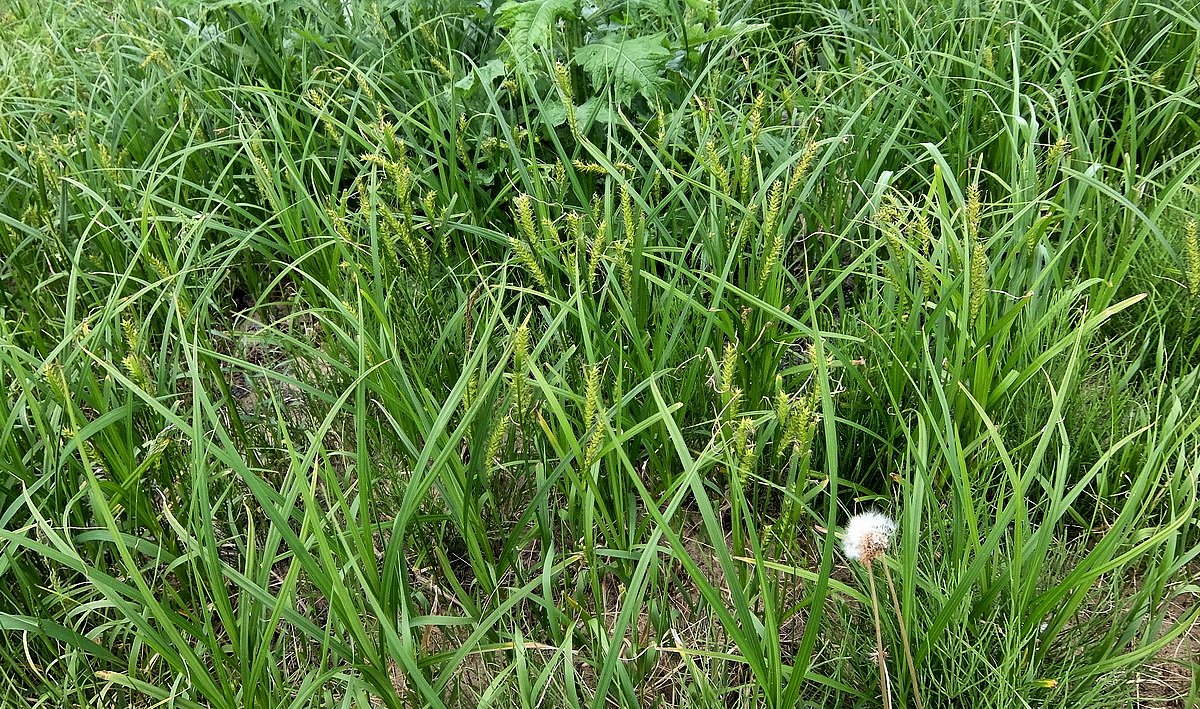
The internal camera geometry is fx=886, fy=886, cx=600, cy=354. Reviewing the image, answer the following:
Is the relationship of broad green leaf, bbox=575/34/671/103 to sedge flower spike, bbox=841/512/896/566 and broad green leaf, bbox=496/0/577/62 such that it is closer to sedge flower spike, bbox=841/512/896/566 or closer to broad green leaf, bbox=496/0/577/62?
broad green leaf, bbox=496/0/577/62

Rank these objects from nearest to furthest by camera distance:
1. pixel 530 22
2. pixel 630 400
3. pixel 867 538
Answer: pixel 867 538 → pixel 630 400 → pixel 530 22

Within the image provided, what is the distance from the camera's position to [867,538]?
977mm

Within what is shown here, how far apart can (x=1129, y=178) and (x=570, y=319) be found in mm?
1058

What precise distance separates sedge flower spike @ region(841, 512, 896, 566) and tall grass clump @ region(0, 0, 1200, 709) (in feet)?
0.06

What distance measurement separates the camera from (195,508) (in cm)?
116

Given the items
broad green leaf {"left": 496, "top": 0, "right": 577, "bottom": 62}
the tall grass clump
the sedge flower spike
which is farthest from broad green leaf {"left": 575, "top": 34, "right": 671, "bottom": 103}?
the sedge flower spike

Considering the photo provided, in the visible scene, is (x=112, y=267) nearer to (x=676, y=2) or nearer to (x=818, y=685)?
(x=676, y=2)

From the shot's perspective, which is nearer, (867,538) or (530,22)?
(867,538)

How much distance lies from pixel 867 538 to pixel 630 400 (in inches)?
20.9

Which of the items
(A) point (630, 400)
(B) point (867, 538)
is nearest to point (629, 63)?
(A) point (630, 400)

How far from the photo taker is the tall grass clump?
1.09 meters

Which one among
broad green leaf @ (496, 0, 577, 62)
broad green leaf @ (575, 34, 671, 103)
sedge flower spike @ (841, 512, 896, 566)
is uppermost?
broad green leaf @ (496, 0, 577, 62)

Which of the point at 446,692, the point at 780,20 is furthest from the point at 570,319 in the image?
the point at 780,20

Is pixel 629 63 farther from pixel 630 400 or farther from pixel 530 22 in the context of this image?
pixel 630 400
